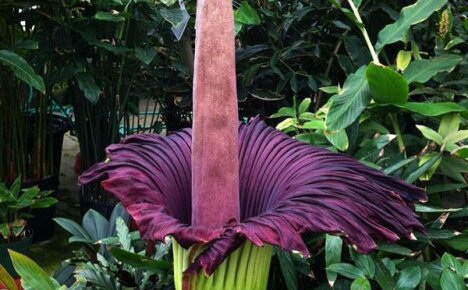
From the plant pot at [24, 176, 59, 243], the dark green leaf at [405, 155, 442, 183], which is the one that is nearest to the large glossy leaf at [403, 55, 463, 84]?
the dark green leaf at [405, 155, 442, 183]

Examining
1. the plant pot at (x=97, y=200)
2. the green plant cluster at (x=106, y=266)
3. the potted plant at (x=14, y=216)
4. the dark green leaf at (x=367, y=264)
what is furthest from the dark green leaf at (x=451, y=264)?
the plant pot at (x=97, y=200)

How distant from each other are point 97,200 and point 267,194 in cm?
163

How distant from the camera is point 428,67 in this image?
4.14 ft

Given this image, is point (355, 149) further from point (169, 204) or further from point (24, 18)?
point (24, 18)

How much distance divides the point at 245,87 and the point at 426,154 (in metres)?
0.95

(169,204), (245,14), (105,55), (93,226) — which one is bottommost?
(93,226)

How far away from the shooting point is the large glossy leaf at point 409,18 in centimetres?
124

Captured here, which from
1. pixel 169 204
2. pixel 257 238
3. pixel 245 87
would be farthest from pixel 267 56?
pixel 257 238

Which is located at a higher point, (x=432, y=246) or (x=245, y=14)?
(x=245, y=14)

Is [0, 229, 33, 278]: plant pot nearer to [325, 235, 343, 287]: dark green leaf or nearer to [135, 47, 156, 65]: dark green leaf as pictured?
[135, 47, 156, 65]: dark green leaf

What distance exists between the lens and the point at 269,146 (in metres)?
0.94

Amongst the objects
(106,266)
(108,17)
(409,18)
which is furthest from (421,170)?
(108,17)

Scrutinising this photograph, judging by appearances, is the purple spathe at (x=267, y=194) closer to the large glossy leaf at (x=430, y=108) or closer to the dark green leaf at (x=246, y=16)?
the large glossy leaf at (x=430, y=108)

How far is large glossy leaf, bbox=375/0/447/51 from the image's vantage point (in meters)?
1.24
